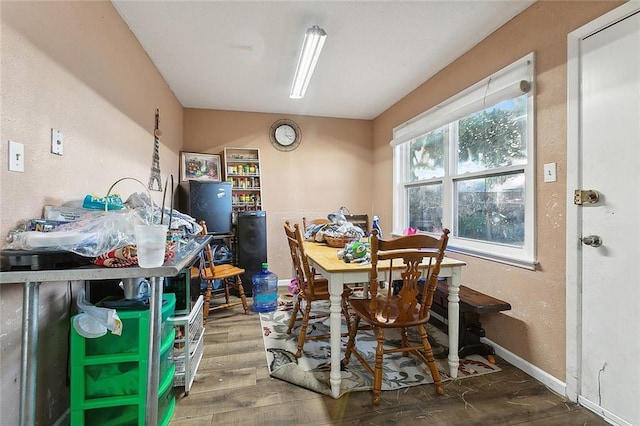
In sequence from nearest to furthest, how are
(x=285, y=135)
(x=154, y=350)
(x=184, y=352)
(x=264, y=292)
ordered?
(x=154, y=350), (x=184, y=352), (x=264, y=292), (x=285, y=135)

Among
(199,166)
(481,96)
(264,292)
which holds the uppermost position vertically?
(481,96)

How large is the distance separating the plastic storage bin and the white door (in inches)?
91.1

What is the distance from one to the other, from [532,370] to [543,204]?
1.11 meters

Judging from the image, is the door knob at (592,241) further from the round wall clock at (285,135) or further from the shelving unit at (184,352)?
the round wall clock at (285,135)

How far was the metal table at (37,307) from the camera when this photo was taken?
3.33ft

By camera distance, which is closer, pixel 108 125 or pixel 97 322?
pixel 97 322

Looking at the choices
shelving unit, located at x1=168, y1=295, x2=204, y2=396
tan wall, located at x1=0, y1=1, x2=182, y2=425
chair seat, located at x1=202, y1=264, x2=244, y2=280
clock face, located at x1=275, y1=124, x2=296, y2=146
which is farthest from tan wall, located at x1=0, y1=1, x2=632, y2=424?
clock face, located at x1=275, y1=124, x2=296, y2=146

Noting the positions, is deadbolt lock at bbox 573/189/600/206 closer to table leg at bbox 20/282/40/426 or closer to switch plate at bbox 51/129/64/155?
table leg at bbox 20/282/40/426

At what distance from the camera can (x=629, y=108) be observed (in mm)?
1422

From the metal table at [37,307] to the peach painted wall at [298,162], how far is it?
2912 mm

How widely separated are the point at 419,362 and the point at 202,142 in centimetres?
365

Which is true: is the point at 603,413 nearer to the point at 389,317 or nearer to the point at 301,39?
the point at 389,317

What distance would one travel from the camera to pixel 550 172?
1808mm

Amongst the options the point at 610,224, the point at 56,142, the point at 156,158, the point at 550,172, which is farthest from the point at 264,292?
the point at 610,224
